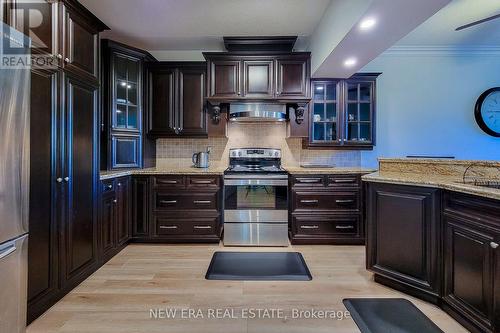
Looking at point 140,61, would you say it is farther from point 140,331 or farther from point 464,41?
point 464,41

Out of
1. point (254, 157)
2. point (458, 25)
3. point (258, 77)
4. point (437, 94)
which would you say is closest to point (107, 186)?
point (254, 157)

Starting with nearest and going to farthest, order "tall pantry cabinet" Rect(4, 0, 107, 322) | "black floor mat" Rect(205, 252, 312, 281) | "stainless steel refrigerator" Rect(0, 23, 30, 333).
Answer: "stainless steel refrigerator" Rect(0, 23, 30, 333), "tall pantry cabinet" Rect(4, 0, 107, 322), "black floor mat" Rect(205, 252, 312, 281)

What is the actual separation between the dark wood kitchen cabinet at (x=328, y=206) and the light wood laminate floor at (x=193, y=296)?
35 cm

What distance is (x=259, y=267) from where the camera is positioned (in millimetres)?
2596

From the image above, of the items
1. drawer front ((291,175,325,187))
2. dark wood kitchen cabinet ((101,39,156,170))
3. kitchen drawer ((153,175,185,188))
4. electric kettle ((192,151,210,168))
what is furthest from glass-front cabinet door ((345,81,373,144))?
dark wood kitchen cabinet ((101,39,156,170))

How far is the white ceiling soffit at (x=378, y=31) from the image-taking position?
5.94 ft

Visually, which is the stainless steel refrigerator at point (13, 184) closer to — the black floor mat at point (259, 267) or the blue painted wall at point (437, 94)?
the black floor mat at point (259, 267)

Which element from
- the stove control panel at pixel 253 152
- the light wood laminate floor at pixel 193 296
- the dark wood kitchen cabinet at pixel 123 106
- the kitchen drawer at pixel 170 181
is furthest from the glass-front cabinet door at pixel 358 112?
the dark wood kitchen cabinet at pixel 123 106

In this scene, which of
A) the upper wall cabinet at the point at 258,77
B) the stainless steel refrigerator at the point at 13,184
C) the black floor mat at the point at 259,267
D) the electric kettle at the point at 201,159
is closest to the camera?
the stainless steel refrigerator at the point at 13,184

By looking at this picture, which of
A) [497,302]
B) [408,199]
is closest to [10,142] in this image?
[408,199]

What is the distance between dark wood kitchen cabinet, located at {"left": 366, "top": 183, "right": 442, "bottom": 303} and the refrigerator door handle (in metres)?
2.45

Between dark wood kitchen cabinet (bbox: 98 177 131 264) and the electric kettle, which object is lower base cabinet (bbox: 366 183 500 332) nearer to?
the electric kettle

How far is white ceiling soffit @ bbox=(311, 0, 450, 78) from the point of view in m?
1.81

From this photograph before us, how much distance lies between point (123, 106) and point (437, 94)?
4.25 metres
